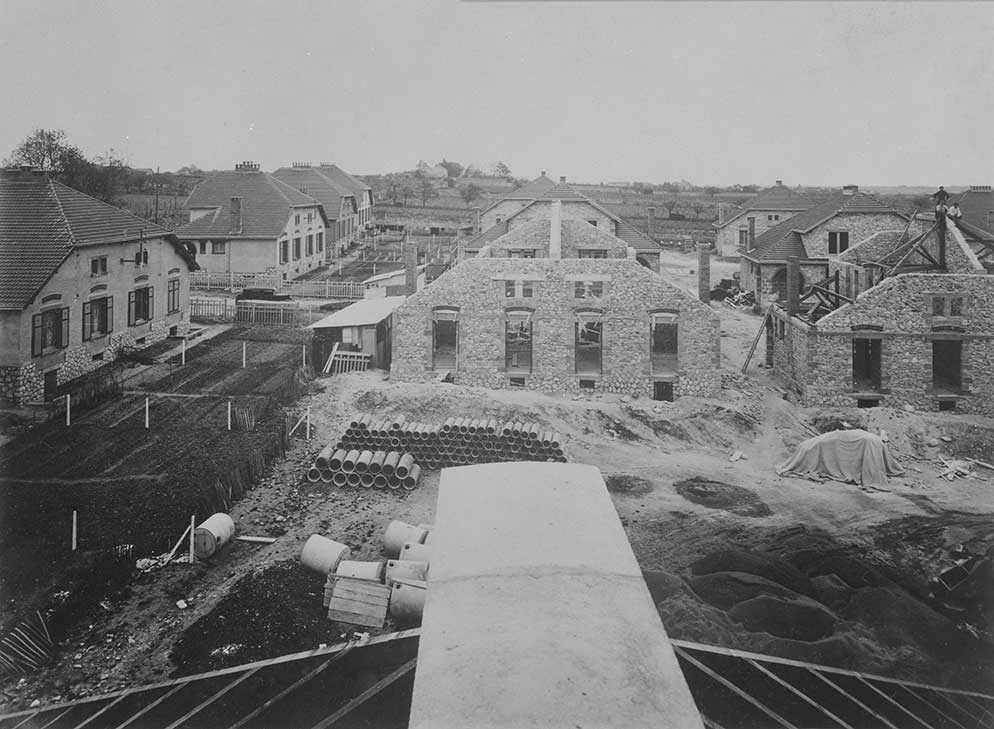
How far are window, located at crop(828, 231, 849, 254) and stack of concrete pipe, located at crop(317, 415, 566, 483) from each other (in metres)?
30.4

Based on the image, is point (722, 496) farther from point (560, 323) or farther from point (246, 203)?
point (246, 203)

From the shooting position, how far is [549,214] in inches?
1779

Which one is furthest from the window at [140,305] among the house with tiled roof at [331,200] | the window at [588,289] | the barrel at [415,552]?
the house with tiled roof at [331,200]

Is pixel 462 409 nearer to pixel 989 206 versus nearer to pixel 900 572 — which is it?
pixel 900 572

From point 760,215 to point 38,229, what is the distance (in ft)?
187

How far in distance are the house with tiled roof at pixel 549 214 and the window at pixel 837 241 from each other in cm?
1033

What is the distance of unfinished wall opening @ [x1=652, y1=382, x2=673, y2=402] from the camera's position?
2731cm

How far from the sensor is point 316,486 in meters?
19.9

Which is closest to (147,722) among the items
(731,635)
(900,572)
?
(731,635)

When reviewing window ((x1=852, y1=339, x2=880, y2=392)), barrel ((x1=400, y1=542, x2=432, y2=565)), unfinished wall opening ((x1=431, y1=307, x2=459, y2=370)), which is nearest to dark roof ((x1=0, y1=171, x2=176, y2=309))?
unfinished wall opening ((x1=431, y1=307, x2=459, y2=370))

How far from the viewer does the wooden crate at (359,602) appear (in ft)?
44.9

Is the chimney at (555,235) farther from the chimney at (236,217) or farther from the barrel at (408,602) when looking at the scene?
the chimney at (236,217)

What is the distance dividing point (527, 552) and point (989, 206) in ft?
162

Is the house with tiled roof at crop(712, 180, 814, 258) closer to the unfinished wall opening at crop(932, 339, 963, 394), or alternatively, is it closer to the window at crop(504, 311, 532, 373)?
the unfinished wall opening at crop(932, 339, 963, 394)
